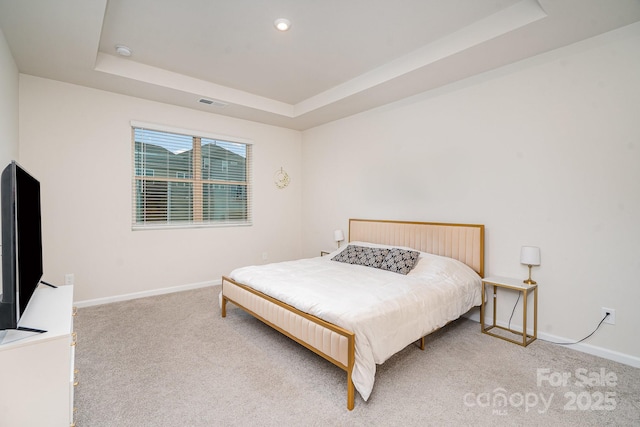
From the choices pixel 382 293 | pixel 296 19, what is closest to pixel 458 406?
pixel 382 293

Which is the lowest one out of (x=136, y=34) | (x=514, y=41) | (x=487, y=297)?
(x=487, y=297)

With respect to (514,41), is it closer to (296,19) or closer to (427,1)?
(427,1)

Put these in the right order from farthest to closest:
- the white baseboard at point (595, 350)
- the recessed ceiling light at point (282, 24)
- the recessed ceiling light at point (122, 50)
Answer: the recessed ceiling light at point (122, 50) < the recessed ceiling light at point (282, 24) < the white baseboard at point (595, 350)

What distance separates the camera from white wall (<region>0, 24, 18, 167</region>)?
244 centimetres

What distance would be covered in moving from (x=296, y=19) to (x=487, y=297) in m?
3.22

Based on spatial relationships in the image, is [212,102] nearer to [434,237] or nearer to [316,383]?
[434,237]

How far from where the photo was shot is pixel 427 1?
2.34 m

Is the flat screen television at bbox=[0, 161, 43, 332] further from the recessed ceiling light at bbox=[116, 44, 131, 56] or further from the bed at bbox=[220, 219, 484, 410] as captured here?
the recessed ceiling light at bbox=[116, 44, 131, 56]

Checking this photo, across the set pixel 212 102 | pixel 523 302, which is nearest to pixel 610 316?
pixel 523 302

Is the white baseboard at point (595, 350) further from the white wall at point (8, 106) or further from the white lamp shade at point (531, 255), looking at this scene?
the white wall at point (8, 106)

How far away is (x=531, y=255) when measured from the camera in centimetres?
274

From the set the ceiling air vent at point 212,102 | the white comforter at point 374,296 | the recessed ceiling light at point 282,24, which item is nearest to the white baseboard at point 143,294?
the white comforter at point 374,296

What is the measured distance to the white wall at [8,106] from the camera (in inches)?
96.1

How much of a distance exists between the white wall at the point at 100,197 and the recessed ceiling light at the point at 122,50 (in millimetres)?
839
